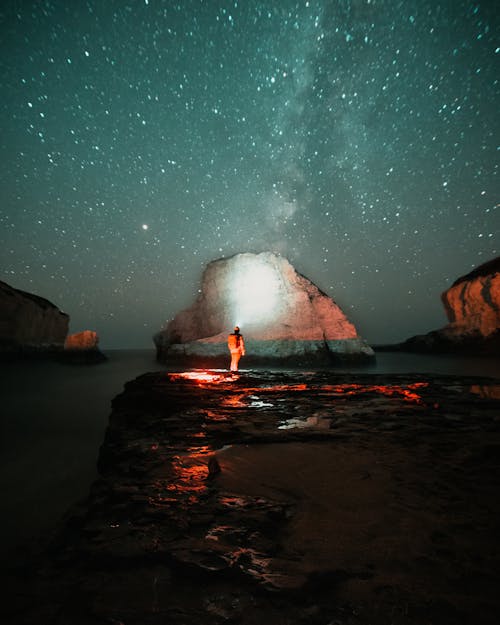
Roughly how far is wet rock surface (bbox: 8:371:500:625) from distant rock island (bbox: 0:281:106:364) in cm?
4365

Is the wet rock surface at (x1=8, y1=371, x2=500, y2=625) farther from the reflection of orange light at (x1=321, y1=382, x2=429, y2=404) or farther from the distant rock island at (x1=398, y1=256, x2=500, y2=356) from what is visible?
the distant rock island at (x1=398, y1=256, x2=500, y2=356)

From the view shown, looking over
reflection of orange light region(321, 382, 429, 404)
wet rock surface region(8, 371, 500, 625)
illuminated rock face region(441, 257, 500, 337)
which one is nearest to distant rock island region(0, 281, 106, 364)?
reflection of orange light region(321, 382, 429, 404)

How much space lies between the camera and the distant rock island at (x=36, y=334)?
4259cm

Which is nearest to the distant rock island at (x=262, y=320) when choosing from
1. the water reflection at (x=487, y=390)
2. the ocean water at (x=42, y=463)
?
the ocean water at (x=42, y=463)

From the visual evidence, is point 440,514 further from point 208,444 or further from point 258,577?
point 208,444

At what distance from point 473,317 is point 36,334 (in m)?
74.0

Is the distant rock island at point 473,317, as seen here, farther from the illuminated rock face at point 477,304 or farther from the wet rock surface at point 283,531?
the wet rock surface at point 283,531

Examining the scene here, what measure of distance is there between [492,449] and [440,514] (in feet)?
5.95

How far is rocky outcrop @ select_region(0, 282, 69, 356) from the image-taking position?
46500 mm

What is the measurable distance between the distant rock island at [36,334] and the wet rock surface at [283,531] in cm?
4365

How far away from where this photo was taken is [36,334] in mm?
54656

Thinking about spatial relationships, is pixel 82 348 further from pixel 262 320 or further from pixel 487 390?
pixel 487 390

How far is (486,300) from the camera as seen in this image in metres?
45.2

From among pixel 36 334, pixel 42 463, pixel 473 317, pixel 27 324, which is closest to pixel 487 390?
pixel 42 463
